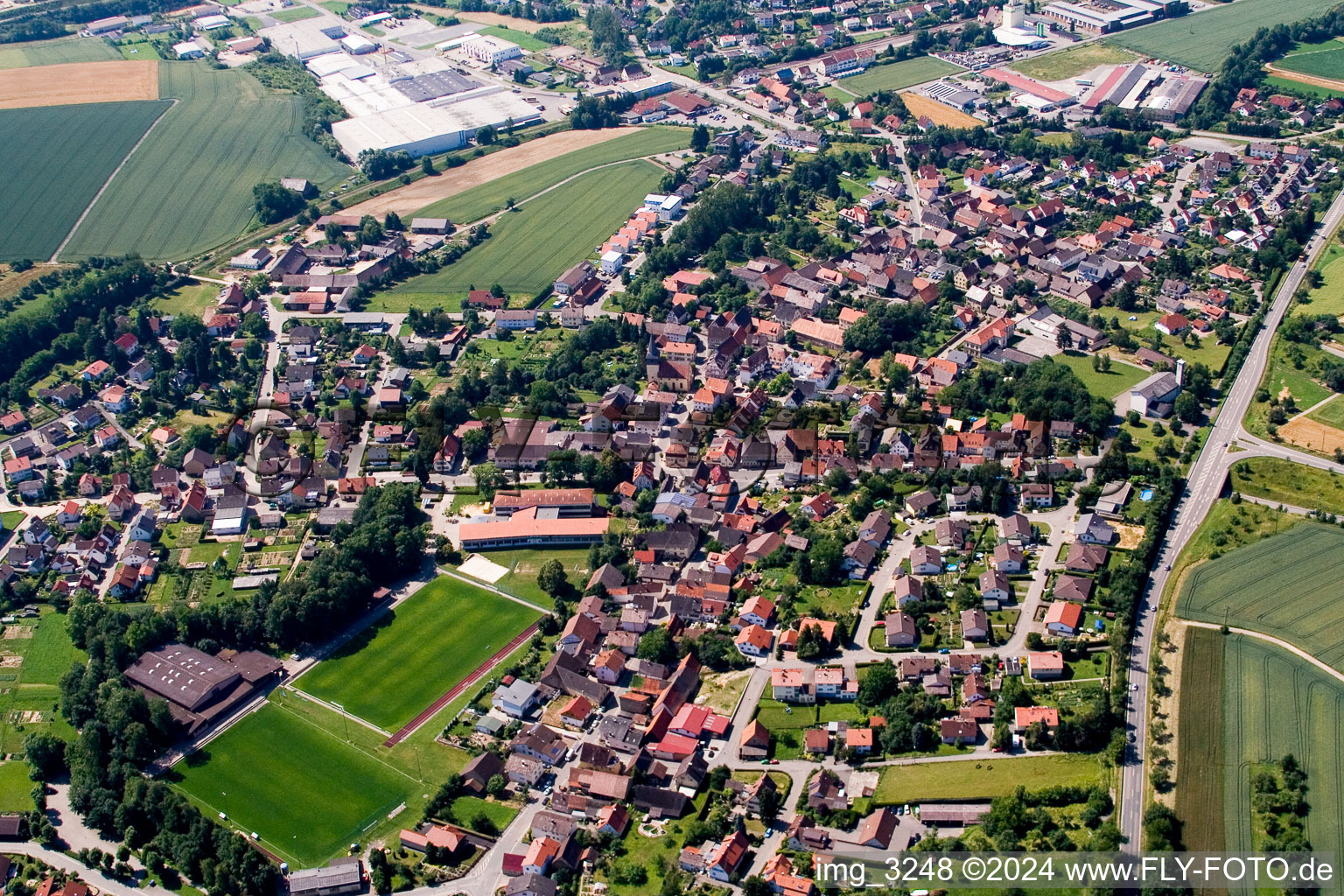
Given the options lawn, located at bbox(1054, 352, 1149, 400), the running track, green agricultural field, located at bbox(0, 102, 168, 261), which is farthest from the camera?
green agricultural field, located at bbox(0, 102, 168, 261)

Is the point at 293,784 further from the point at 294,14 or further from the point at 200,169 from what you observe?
the point at 294,14

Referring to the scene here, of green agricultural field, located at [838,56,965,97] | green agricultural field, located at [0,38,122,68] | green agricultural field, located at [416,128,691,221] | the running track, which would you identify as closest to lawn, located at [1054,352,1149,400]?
the running track

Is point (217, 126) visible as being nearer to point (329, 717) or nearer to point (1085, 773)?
point (329, 717)

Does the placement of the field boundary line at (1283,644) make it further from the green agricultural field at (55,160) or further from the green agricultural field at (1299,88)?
the green agricultural field at (55,160)

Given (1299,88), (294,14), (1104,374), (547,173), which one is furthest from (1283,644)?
(294,14)

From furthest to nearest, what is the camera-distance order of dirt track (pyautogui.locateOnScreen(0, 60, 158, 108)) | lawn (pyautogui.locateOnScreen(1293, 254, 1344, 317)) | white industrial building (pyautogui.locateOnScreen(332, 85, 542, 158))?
dirt track (pyautogui.locateOnScreen(0, 60, 158, 108)) → white industrial building (pyautogui.locateOnScreen(332, 85, 542, 158)) → lawn (pyautogui.locateOnScreen(1293, 254, 1344, 317))

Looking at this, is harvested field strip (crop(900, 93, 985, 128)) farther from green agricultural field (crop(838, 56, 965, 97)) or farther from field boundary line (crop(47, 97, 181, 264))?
field boundary line (crop(47, 97, 181, 264))

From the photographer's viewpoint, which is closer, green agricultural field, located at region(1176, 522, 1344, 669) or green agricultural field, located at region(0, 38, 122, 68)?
green agricultural field, located at region(1176, 522, 1344, 669)
